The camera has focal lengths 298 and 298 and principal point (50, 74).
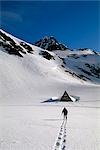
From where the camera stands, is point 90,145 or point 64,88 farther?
point 64,88

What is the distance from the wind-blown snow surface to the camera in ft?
65.7

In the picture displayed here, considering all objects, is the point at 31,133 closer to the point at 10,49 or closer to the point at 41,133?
the point at 41,133

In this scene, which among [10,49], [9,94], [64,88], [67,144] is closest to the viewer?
[67,144]

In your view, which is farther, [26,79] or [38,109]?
[26,79]

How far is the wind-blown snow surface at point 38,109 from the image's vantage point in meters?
20.0

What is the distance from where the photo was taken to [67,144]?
18422 millimetres

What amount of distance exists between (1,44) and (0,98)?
3015 inches

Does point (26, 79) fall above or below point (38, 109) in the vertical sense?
above

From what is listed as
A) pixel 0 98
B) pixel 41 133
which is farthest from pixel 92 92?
pixel 41 133

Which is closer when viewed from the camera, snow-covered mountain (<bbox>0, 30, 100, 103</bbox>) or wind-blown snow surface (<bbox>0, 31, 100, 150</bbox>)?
wind-blown snow surface (<bbox>0, 31, 100, 150</bbox>)

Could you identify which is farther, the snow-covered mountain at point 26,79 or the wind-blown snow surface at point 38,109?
the snow-covered mountain at point 26,79

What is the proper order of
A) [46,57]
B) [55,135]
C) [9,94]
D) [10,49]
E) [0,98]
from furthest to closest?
[46,57] → [10,49] → [9,94] → [0,98] → [55,135]

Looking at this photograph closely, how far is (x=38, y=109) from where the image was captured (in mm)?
57250

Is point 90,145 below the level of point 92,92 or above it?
below
